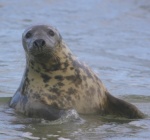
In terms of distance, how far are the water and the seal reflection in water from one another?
215 mm

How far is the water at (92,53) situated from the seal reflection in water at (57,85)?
0.71 feet

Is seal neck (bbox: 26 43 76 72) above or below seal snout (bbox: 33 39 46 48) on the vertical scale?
below

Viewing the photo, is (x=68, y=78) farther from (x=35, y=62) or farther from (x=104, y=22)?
(x=104, y=22)

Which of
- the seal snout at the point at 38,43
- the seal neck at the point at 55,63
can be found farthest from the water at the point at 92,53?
the seal snout at the point at 38,43

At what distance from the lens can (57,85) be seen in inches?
382

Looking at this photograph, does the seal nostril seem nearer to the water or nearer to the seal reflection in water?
the seal reflection in water

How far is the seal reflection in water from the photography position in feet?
31.2

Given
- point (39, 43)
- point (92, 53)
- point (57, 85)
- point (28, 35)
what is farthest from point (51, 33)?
point (92, 53)

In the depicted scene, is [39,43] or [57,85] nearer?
[39,43]

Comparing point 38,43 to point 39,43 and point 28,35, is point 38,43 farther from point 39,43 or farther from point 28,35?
point 28,35

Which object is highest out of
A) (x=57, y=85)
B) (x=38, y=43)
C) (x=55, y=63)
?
(x=38, y=43)

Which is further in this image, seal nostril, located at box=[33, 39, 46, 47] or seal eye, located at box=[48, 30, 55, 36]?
seal eye, located at box=[48, 30, 55, 36]

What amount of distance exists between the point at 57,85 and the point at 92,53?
19.1 feet

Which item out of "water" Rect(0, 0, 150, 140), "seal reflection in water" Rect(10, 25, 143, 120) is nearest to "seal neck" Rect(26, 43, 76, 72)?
"seal reflection in water" Rect(10, 25, 143, 120)
